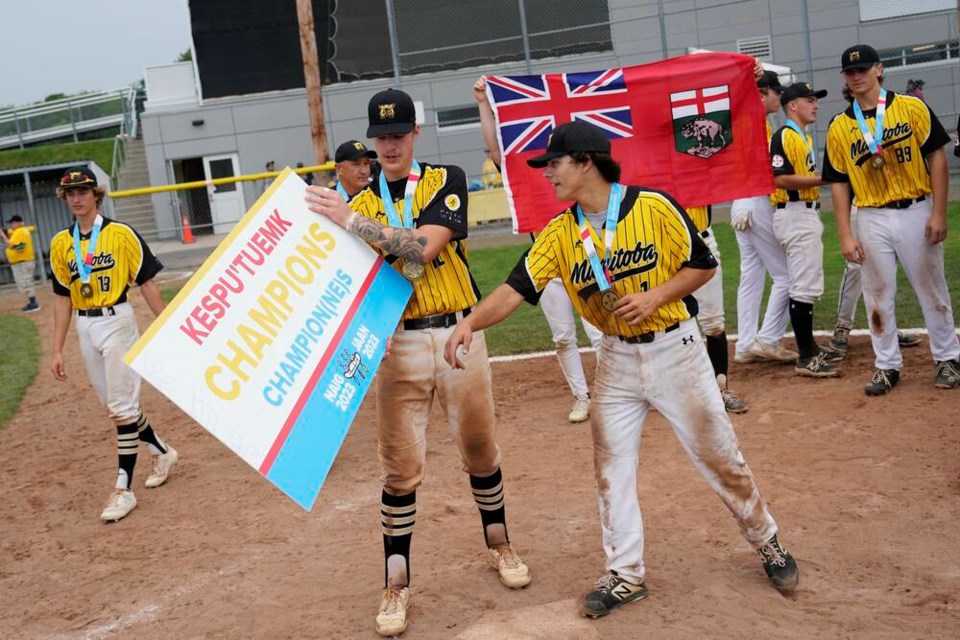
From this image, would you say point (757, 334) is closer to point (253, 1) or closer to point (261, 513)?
point (261, 513)

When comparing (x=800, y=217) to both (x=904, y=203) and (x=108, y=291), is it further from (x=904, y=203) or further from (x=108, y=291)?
(x=108, y=291)

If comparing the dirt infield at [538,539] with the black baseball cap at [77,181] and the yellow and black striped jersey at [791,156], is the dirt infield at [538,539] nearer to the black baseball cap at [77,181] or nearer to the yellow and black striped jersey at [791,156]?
the yellow and black striped jersey at [791,156]

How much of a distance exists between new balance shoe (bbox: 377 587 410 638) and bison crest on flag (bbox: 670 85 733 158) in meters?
5.10

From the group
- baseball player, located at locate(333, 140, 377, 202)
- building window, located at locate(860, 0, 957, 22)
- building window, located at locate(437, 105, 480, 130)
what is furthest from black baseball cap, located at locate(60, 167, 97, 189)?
building window, located at locate(860, 0, 957, 22)

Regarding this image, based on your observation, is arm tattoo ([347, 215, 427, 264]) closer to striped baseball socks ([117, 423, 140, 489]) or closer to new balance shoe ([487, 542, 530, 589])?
new balance shoe ([487, 542, 530, 589])

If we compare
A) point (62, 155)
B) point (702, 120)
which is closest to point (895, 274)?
point (702, 120)

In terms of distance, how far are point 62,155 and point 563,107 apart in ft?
94.1

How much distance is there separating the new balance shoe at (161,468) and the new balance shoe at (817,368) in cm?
546

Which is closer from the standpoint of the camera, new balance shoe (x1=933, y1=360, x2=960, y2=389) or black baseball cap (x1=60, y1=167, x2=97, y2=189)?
black baseball cap (x1=60, y1=167, x2=97, y2=189)

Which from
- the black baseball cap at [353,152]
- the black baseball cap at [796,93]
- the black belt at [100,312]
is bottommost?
the black belt at [100,312]

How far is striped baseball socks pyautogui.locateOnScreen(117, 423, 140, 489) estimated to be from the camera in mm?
7312

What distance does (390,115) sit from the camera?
15.6ft

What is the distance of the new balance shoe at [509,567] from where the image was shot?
16.4ft

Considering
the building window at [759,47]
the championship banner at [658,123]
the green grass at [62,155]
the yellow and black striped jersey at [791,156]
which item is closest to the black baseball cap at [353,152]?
the championship banner at [658,123]
